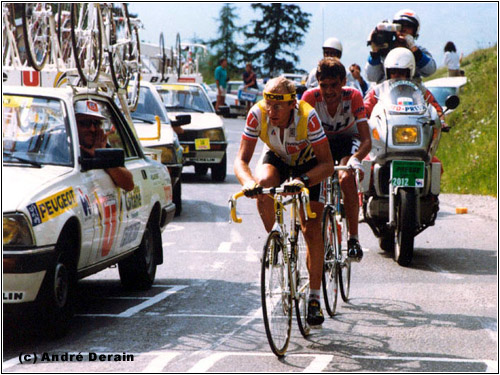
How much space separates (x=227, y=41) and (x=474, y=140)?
243 ft

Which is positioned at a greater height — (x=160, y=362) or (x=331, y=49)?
(x=331, y=49)

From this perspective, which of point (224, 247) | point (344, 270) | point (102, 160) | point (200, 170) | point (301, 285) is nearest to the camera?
point (301, 285)

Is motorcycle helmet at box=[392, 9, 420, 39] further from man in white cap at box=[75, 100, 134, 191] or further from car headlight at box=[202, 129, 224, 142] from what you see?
car headlight at box=[202, 129, 224, 142]

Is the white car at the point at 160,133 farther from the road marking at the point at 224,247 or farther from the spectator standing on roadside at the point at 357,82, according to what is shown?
the spectator standing on roadside at the point at 357,82

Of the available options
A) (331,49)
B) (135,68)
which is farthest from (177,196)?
(331,49)

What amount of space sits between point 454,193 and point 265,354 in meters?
12.4

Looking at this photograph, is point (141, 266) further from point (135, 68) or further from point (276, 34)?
point (276, 34)

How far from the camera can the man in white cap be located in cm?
838

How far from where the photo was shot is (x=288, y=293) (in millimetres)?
6809

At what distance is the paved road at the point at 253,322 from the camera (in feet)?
21.4

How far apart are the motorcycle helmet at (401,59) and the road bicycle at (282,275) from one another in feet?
14.6

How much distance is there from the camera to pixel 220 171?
66.6ft

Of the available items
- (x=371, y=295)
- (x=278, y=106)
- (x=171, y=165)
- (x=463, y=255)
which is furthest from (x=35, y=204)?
(x=171, y=165)

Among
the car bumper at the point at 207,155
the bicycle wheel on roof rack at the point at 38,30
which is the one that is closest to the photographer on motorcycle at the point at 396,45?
the bicycle wheel on roof rack at the point at 38,30
